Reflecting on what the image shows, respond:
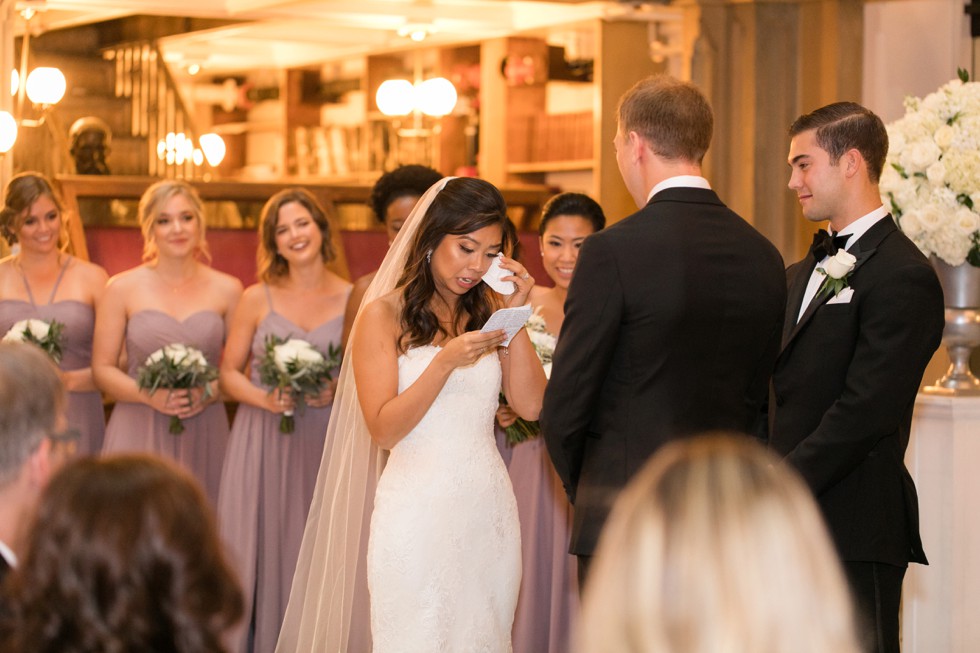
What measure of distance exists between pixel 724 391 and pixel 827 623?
5.47 ft

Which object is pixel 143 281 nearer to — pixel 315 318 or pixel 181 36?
pixel 315 318

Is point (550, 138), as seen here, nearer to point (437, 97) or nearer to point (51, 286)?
point (437, 97)

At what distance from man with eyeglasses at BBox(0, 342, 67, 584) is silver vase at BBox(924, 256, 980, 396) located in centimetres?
322

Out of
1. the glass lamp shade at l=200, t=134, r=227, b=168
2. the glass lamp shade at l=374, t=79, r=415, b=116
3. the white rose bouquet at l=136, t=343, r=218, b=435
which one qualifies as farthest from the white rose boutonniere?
the glass lamp shade at l=200, t=134, r=227, b=168

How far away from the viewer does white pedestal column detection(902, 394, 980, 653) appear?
4.36 meters

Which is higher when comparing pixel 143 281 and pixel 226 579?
pixel 143 281

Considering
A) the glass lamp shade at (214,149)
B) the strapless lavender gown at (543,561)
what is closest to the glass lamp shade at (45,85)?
the glass lamp shade at (214,149)

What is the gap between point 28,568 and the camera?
159 cm

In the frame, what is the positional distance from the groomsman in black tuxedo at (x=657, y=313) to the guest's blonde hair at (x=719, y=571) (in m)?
1.51

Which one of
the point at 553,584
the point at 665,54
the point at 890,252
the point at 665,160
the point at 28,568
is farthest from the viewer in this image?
the point at 665,54

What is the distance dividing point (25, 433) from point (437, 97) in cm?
893

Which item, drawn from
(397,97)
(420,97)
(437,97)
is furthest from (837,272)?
(397,97)

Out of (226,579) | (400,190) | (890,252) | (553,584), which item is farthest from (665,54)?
(226,579)

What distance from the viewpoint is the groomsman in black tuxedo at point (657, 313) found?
295cm
